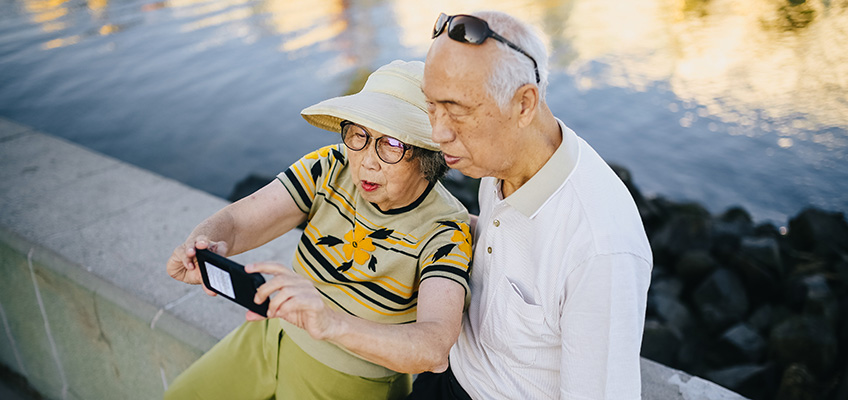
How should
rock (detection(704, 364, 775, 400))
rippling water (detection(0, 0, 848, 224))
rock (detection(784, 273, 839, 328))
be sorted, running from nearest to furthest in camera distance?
rock (detection(704, 364, 775, 400)), rock (detection(784, 273, 839, 328)), rippling water (detection(0, 0, 848, 224))

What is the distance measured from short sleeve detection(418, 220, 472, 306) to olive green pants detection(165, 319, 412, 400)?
0.50 meters

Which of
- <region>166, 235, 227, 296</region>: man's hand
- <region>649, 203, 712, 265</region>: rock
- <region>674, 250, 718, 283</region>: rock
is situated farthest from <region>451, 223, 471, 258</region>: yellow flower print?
<region>649, 203, 712, 265</region>: rock

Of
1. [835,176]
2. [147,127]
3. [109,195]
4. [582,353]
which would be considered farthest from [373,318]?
[147,127]

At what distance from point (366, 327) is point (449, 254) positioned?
368mm

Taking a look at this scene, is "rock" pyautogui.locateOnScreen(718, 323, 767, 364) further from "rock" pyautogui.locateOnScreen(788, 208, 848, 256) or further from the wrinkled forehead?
the wrinkled forehead

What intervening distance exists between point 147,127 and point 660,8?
10580 millimetres

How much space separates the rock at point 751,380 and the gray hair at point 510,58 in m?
2.74

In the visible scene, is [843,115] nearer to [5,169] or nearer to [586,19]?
[586,19]

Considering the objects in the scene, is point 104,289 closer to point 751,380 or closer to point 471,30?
point 471,30

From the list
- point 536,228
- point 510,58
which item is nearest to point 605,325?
point 536,228

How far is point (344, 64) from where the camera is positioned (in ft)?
34.3

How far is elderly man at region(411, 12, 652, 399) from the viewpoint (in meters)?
1.44

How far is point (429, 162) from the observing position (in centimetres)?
187

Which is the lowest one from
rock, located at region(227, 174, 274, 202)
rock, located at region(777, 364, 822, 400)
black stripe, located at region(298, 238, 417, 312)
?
rock, located at region(227, 174, 274, 202)
